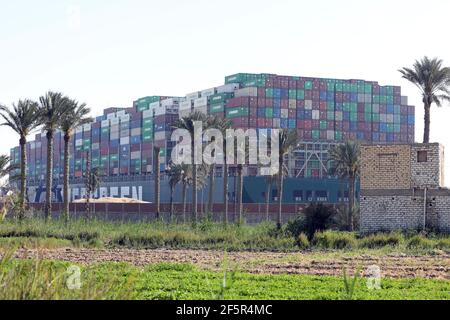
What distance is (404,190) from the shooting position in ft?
141

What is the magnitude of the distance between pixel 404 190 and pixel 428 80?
14.1 m

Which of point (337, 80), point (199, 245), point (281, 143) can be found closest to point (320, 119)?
point (337, 80)

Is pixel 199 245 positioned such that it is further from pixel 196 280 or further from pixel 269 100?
pixel 269 100

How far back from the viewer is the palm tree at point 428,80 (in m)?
54.4

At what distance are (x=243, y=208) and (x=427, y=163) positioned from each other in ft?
126

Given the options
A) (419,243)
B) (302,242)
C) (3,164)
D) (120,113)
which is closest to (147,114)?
(120,113)

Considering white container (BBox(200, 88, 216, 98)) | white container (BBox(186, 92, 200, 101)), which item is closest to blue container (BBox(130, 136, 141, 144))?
white container (BBox(186, 92, 200, 101))

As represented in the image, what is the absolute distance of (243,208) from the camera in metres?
79.9


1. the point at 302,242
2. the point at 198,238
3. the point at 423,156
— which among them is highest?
the point at 423,156

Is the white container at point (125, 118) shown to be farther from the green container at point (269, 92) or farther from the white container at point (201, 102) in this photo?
the green container at point (269, 92)

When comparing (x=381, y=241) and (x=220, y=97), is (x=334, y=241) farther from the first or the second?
(x=220, y=97)

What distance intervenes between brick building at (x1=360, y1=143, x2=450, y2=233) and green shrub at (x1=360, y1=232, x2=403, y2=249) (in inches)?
157

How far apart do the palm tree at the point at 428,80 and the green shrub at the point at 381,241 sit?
1672 centimetres


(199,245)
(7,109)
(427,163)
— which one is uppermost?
(7,109)
